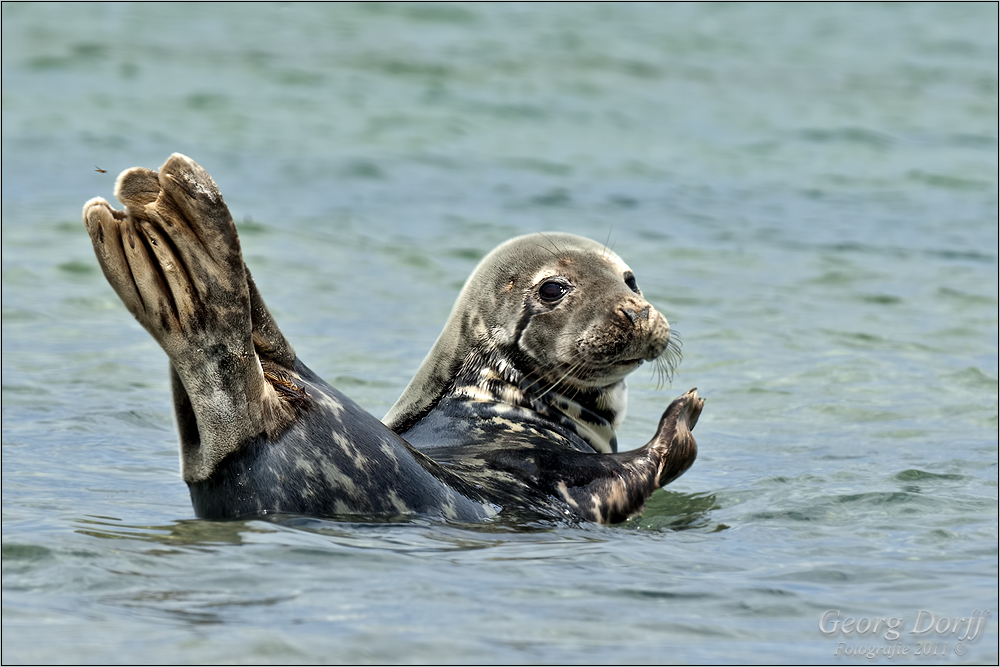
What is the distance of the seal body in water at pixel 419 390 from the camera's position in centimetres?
406

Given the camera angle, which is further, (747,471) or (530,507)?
(747,471)

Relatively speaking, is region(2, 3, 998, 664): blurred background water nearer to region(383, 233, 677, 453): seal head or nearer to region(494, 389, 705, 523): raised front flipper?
region(494, 389, 705, 523): raised front flipper

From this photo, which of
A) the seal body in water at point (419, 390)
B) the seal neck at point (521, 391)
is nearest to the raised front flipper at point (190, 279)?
the seal body in water at point (419, 390)

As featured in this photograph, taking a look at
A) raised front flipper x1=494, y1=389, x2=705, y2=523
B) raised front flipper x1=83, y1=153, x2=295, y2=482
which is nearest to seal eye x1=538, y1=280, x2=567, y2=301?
raised front flipper x1=494, y1=389, x2=705, y2=523

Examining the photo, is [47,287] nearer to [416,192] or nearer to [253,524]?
[416,192]

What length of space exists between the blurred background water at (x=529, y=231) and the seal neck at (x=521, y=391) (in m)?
0.48

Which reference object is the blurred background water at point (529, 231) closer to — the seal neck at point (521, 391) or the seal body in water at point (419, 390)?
the seal body in water at point (419, 390)

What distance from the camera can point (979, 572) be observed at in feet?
14.6

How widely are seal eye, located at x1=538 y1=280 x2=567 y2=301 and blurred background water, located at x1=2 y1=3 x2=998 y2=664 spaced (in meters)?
0.91

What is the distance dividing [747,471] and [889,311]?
157 inches

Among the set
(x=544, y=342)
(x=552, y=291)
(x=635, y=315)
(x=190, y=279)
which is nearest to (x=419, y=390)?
(x=544, y=342)

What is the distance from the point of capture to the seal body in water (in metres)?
4.06

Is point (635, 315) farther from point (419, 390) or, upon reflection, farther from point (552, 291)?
point (419, 390)

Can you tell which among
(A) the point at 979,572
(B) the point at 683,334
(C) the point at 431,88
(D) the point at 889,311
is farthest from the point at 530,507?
(C) the point at 431,88
